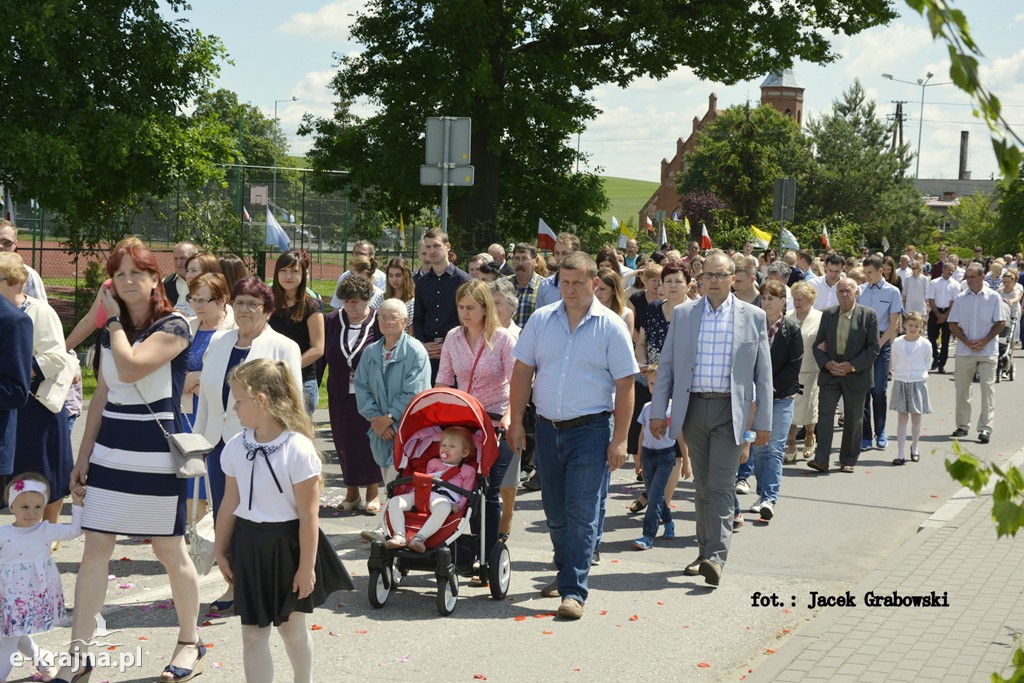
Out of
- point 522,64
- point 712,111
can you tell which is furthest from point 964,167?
point 522,64

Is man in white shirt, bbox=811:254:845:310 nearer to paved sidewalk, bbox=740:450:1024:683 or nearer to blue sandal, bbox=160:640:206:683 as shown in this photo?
paved sidewalk, bbox=740:450:1024:683

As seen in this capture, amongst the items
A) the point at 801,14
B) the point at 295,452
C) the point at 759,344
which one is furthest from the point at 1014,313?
the point at 295,452

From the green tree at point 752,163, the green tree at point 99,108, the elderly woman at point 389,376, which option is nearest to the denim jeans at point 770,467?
the elderly woman at point 389,376

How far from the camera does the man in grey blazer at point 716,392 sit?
782 cm

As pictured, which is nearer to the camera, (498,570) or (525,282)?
(498,570)

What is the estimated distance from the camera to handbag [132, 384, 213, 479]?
5441mm

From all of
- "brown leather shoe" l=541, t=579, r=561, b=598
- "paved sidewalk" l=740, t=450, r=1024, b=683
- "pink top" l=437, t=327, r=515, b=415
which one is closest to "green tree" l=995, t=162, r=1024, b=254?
"paved sidewalk" l=740, t=450, r=1024, b=683

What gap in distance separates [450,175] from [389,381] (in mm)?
6249

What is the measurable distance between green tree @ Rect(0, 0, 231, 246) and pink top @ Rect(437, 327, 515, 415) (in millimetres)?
13585

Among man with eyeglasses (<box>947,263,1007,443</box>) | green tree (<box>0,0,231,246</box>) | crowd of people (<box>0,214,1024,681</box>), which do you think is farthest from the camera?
green tree (<box>0,0,231,246</box>)

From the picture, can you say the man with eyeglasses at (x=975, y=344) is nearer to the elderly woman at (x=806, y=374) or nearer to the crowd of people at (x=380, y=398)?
the crowd of people at (x=380, y=398)

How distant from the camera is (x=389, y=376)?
8.81 m

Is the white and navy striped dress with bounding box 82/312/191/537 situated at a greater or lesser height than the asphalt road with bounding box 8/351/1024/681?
greater

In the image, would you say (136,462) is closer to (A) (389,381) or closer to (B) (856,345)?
(A) (389,381)
